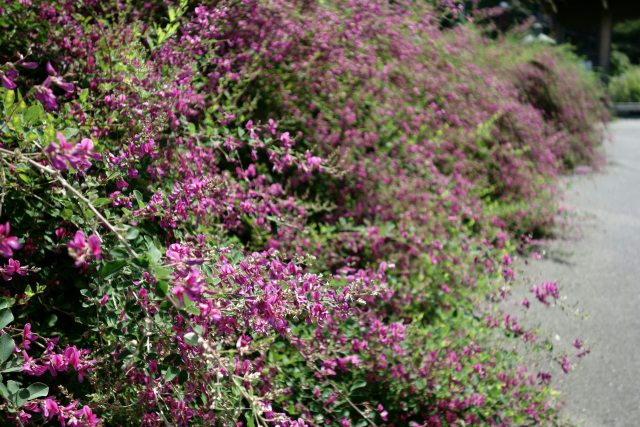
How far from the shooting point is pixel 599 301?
472 cm

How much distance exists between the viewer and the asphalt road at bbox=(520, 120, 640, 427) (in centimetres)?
353

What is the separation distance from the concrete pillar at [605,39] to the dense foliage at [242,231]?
20.2 m

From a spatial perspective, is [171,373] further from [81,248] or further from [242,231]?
[242,231]

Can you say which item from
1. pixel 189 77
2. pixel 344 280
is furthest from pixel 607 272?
pixel 189 77

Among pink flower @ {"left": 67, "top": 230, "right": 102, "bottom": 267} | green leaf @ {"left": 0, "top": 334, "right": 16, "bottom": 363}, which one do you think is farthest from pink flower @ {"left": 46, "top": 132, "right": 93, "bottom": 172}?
green leaf @ {"left": 0, "top": 334, "right": 16, "bottom": 363}

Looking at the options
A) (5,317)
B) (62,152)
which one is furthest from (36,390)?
(62,152)

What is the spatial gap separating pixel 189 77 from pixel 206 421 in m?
1.44

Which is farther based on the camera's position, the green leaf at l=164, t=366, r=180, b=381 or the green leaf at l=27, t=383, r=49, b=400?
the green leaf at l=164, t=366, r=180, b=381

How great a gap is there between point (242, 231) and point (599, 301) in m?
2.43

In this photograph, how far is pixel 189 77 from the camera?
304 cm

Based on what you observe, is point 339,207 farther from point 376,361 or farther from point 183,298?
point 183,298

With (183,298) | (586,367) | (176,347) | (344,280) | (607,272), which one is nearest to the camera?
(183,298)

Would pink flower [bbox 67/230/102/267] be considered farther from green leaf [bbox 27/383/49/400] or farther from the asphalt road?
the asphalt road

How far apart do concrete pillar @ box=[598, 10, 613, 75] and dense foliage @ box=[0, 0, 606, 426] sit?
20172 millimetres
